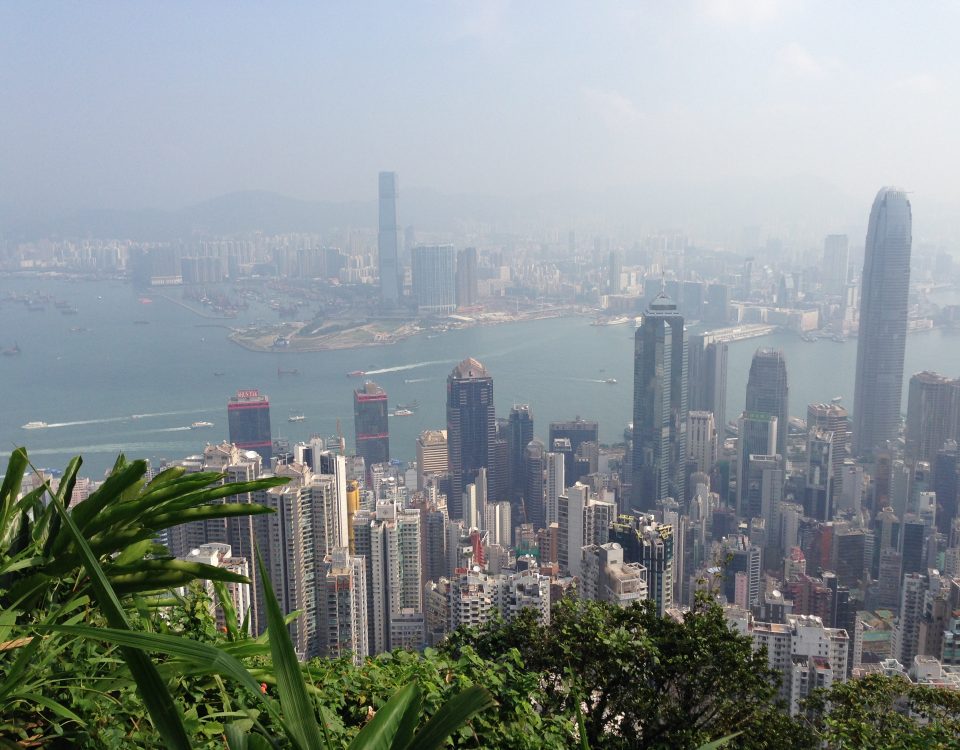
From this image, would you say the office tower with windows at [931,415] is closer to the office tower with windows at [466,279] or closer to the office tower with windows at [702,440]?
the office tower with windows at [702,440]

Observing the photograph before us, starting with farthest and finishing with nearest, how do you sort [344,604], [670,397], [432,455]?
[670,397] → [432,455] → [344,604]

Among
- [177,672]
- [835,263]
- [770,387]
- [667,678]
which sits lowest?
[770,387]

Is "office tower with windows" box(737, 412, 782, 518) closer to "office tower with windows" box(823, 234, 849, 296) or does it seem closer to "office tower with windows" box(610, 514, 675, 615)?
"office tower with windows" box(823, 234, 849, 296)

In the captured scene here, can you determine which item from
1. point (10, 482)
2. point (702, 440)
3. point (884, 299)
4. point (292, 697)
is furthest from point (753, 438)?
point (292, 697)

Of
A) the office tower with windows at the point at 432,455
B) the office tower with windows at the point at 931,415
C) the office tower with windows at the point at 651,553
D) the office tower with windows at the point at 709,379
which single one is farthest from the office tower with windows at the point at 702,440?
the office tower with windows at the point at 651,553

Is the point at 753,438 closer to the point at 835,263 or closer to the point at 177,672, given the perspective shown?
the point at 835,263

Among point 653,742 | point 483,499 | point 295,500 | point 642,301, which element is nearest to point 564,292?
point 642,301
